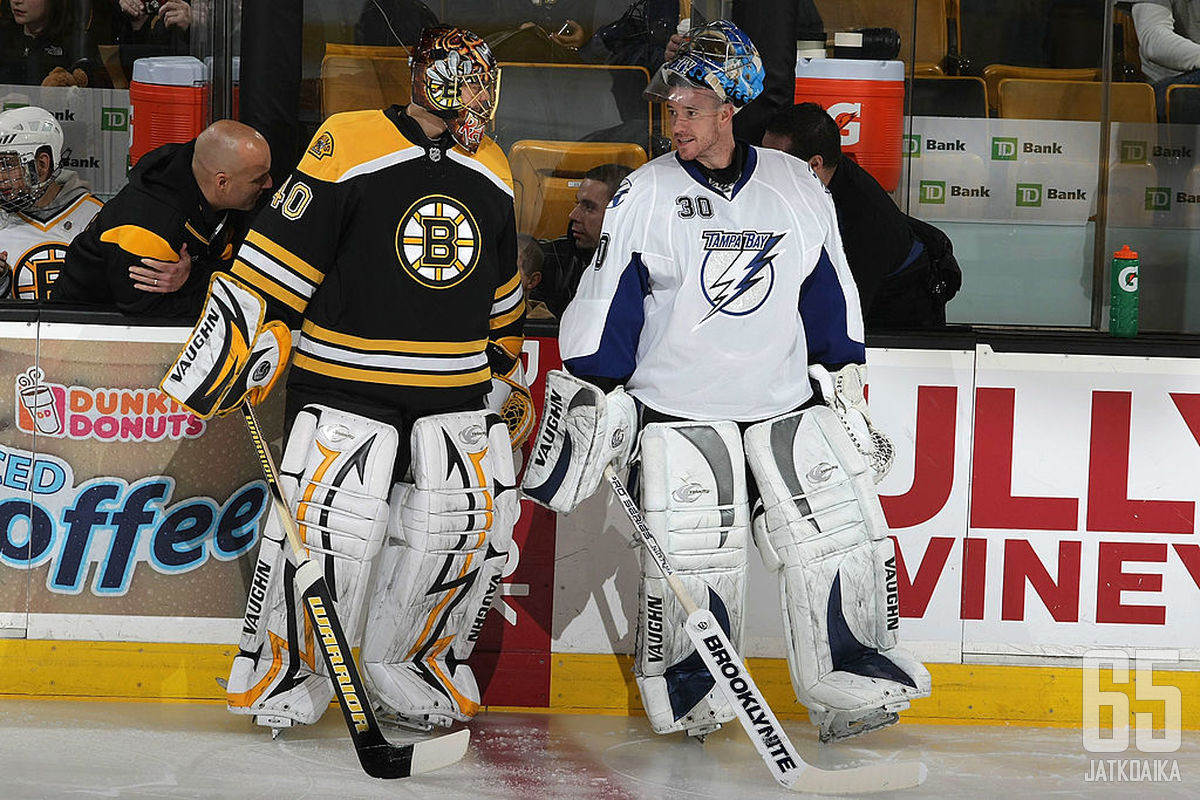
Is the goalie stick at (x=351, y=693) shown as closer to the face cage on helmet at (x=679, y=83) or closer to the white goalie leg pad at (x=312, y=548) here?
the white goalie leg pad at (x=312, y=548)

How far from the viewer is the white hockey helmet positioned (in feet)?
14.6

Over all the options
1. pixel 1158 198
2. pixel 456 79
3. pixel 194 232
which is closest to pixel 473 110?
pixel 456 79

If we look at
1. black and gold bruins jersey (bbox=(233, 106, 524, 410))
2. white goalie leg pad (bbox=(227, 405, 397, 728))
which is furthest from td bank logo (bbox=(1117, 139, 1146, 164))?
white goalie leg pad (bbox=(227, 405, 397, 728))

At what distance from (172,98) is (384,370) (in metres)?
1.48

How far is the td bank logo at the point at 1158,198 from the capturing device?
4633 mm

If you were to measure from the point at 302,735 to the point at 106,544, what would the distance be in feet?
2.24

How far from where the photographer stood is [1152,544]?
386 cm

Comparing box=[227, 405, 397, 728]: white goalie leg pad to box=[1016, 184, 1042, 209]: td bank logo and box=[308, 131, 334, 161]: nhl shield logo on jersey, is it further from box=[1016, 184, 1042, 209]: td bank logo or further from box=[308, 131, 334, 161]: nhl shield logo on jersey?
box=[1016, 184, 1042, 209]: td bank logo

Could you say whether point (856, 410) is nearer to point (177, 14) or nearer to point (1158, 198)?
point (1158, 198)

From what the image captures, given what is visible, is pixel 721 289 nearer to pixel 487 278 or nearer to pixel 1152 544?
pixel 487 278

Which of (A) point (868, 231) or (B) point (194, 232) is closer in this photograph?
(B) point (194, 232)

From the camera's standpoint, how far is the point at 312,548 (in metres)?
3.43

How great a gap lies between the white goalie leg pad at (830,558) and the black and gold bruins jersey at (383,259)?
0.71m

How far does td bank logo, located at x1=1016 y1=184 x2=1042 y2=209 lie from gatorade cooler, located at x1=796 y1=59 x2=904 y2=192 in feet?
1.34
